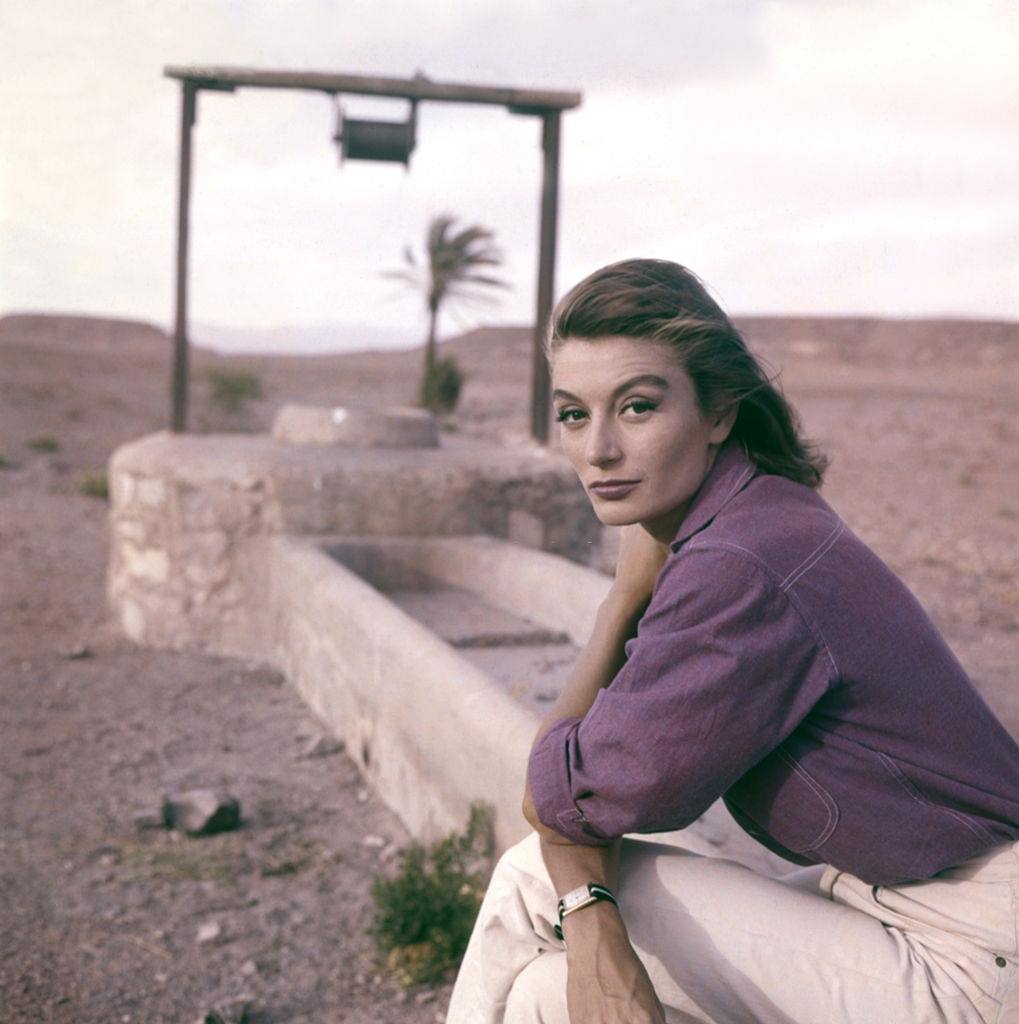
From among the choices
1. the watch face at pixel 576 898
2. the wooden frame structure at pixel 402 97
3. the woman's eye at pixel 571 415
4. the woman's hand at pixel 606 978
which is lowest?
the woman's hand at pixel 606 978

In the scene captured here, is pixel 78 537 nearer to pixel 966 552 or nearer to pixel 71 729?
pixel 71 729

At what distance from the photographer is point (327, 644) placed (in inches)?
197

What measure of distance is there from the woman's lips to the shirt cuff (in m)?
0.33

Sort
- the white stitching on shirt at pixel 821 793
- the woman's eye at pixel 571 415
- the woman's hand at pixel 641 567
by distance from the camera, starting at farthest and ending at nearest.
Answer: the woman's hand at pixel 641 567, the woman's eye at pixel 571 415, the white stitching on shirt at pixel 821 793

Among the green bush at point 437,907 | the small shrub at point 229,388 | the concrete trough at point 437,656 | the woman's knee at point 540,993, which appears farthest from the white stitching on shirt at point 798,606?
the small shrub at point 229,388

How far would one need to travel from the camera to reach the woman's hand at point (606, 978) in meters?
1.50

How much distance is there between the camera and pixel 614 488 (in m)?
1.73

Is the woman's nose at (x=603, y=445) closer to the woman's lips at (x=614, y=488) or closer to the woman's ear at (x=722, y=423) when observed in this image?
the woman's lips at (x=614, y=488)

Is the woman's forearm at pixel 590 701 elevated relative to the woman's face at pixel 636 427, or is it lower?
lower

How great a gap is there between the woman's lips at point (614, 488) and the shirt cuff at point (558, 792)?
33 centimetres

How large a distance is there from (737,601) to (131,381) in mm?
33176

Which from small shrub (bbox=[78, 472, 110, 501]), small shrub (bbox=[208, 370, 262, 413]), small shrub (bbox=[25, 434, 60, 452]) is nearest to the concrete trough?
small shrub (bbox=[78, 472, 110, 501])

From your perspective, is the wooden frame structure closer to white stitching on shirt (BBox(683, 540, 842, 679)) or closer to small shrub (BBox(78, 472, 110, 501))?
white stitching on shirt (BBox(683, 540, 842, 679))

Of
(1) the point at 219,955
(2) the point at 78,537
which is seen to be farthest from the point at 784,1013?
(2) the point at 78,537
